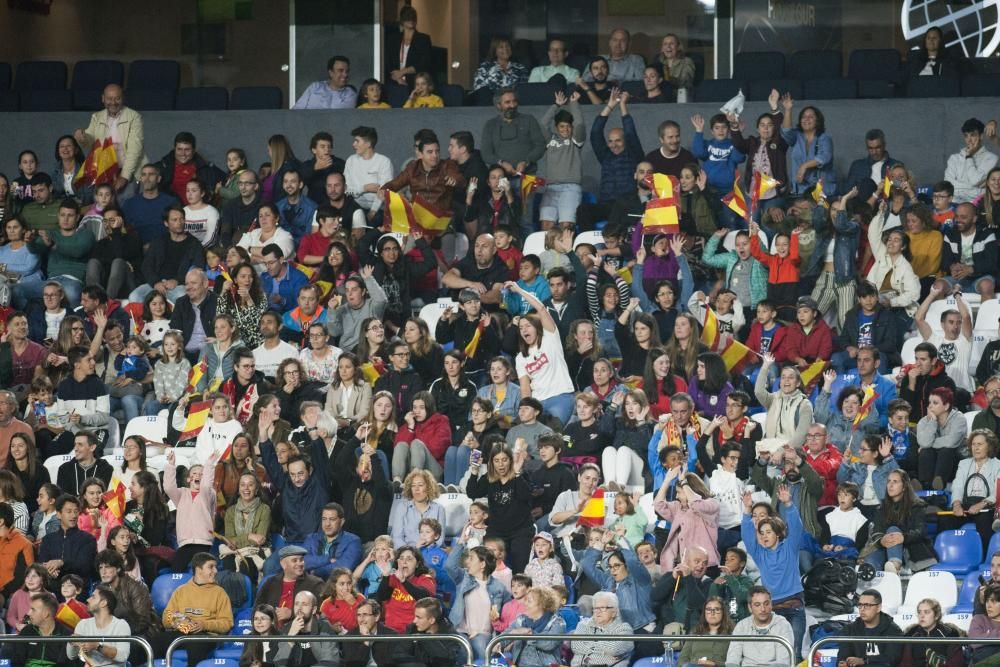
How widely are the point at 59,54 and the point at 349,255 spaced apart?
625 cm

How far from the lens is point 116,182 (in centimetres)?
1638

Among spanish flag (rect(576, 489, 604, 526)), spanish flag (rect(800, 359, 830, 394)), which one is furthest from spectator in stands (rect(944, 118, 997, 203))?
spanish flag (rect(576, 489, 604, 526))

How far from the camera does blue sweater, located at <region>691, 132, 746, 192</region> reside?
1568cm

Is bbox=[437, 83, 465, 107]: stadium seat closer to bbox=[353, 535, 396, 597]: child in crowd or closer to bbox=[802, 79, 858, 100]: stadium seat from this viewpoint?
bbox=[802, 79, 858, 100]: stadium seat

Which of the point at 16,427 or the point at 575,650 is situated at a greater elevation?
the point at 16,427

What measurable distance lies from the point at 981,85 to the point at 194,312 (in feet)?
24.1

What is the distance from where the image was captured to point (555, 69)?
17422 mm

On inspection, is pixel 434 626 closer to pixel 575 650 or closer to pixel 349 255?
pixel 575 650

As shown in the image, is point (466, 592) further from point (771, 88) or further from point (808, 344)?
point (771, 88)

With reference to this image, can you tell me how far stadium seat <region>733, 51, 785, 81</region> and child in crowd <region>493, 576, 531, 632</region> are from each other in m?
7.45

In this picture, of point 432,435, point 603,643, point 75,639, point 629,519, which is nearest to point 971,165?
point 629,519

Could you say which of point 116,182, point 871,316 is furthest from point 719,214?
point 116,182

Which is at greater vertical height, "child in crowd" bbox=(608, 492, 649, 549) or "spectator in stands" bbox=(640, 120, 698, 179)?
"spectator in stands" bbox=(640, 120, 698, 179)

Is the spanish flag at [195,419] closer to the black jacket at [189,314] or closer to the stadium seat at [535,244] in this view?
the black jacket at [189,314]
